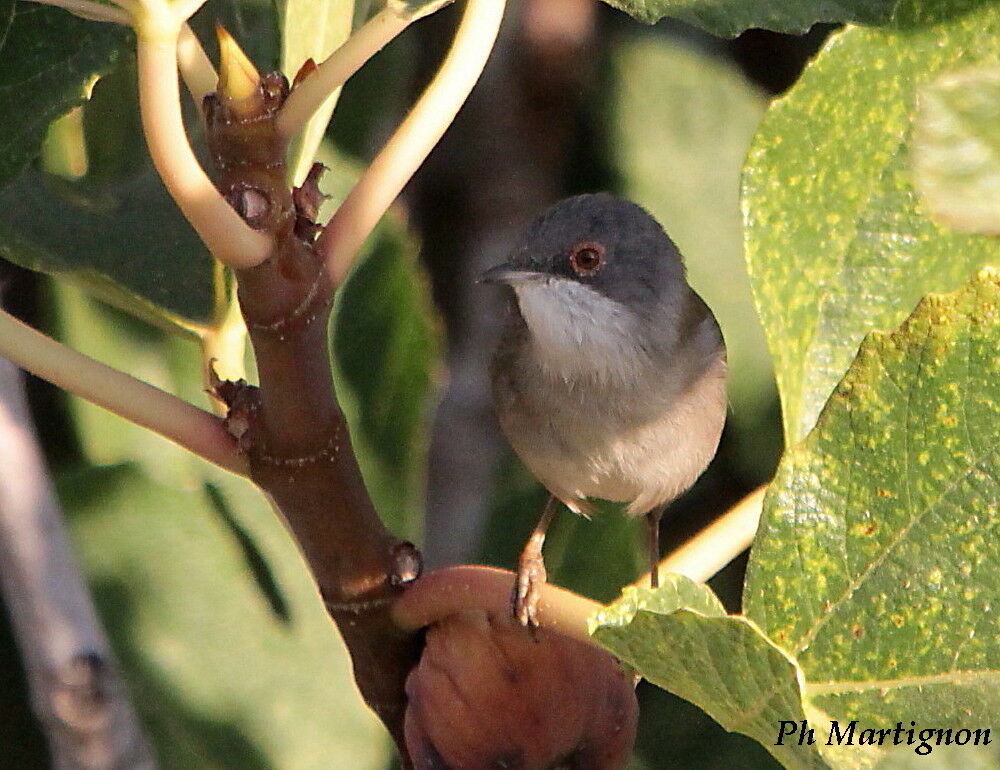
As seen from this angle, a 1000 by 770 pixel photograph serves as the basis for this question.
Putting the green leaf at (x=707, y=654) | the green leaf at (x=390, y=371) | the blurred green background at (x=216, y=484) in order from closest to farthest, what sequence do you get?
the green leaf at (x=707, y=654)
the blurred green background at (x=216, y=484)
the green leaf at (x=390, y=371)

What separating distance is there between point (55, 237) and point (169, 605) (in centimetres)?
59

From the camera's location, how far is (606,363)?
2084 mm

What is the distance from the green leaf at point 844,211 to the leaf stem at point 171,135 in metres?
0.57

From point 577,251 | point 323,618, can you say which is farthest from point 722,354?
point 323,618

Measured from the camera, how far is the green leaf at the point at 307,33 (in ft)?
4.30

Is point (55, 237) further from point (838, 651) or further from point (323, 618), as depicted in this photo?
point (838, 651)

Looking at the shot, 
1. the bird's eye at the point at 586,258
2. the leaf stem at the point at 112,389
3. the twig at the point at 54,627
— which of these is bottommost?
the twig at the point at 54,627

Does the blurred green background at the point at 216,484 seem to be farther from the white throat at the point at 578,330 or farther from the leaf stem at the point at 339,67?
the leaf stem at the point at 339,67

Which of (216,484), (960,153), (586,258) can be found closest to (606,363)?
(586,258)

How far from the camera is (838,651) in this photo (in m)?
1.00

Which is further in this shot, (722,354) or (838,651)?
(722,354)

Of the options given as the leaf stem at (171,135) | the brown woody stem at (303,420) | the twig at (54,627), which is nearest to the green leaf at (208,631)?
the twig at (54,627)

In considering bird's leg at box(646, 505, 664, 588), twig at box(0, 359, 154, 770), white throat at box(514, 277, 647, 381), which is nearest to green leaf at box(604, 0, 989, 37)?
twig at box(0, 359, 154, 770)

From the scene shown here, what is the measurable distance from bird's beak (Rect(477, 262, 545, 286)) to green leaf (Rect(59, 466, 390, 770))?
536 millimetres
